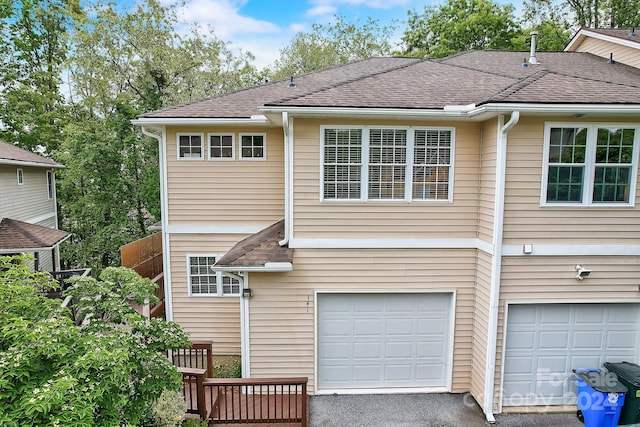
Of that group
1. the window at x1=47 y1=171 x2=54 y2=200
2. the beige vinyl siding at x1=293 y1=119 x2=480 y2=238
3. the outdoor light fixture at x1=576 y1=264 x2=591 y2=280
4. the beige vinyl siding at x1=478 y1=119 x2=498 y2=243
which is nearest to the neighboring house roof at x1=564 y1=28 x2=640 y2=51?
the beige vinyl siding at x1=478 y1=119 x2=498 y2=243

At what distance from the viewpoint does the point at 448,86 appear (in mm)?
7336

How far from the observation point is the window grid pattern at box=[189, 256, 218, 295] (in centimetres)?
886

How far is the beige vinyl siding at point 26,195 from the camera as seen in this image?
11.4 meters

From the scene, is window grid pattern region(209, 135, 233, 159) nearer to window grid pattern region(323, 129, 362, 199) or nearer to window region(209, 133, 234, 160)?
window region(209, 133, 234, 160)

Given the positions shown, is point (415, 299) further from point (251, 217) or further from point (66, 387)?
point (66, 387)

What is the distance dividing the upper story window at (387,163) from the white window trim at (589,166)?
1.53m

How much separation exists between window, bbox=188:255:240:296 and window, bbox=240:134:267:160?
267cm

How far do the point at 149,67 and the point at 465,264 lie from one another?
14570 millimetres

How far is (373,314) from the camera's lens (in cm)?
698

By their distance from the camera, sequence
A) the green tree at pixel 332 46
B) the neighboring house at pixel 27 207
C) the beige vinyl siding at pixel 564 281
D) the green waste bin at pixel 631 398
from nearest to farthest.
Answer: the green waste bin at pixel 631 398
the beige vinyl siding at pixel 564 281
the neighboring house at pixel 27 207
the green tree at pixel 332 46

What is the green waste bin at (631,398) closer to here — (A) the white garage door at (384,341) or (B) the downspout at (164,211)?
(A) the white garage door at (384,341)

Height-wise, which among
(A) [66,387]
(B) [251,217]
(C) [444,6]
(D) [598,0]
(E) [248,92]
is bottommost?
(A) [66,387]

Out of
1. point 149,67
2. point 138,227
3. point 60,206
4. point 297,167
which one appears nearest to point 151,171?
point 138,227

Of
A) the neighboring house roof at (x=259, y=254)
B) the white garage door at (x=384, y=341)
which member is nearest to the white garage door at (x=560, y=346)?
the white garage door at (x=384, y=341)
